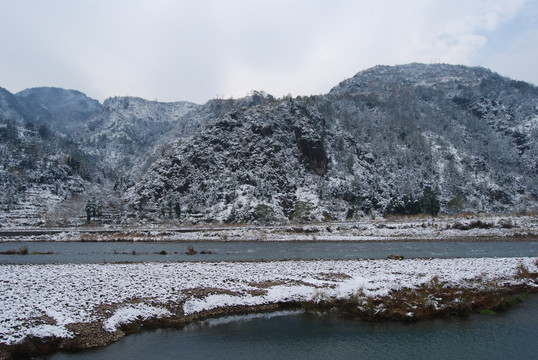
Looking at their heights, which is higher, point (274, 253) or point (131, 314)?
point (131, 314)

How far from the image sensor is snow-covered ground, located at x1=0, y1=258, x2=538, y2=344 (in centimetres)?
2128

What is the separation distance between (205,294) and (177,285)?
297 centimetres

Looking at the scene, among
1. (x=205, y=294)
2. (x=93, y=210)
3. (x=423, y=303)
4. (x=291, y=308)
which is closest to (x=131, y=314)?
(x=205, y=294)

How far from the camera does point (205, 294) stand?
26359mm

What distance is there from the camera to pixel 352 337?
20.7 meters

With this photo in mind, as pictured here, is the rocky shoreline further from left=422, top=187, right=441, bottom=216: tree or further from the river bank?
left=422, top=187, right=441, bottom=216: tree

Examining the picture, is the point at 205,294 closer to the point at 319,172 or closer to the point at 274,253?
the point at 274,253

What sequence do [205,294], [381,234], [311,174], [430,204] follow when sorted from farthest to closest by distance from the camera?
[311,174] < [430,204] < [381,234] < [205,294]

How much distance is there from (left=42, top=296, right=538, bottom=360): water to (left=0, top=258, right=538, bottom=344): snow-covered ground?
8.11 feet

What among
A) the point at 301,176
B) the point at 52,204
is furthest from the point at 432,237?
the point at 52,204

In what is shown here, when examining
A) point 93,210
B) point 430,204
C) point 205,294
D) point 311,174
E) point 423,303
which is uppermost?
point 311,174

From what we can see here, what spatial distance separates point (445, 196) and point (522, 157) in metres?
73.3

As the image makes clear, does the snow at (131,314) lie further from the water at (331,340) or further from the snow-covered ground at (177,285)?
the water at (331,340)

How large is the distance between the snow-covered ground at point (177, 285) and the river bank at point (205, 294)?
73mm
